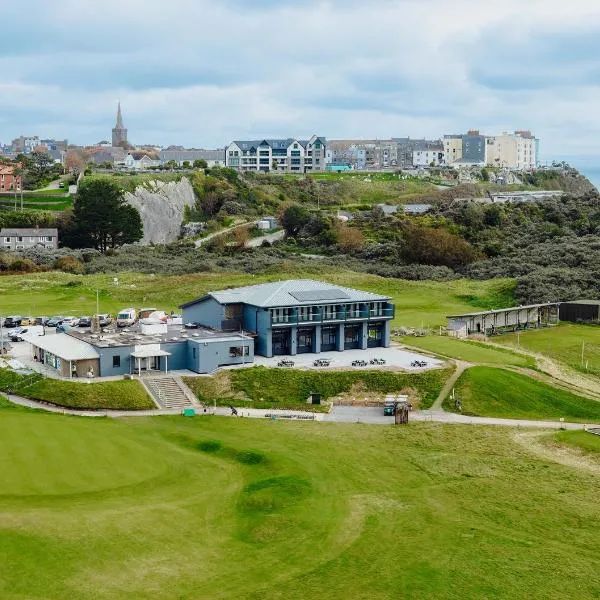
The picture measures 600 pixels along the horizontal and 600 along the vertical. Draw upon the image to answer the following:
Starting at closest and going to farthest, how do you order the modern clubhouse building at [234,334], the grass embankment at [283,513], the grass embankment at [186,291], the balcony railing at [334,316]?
1. the grass embankment at [283,513]
2. the modern clubhouse building at [234,334]
3. the balcony railing at [334,316]
4. the grass embankment at [186,291]

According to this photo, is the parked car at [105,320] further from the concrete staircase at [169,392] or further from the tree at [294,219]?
the tree at [294,219]

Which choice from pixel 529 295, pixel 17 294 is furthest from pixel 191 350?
pixel 529 295

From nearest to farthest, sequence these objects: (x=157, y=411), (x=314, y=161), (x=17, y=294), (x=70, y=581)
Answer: (x=70, y=581), (x=157, y=411), (x=17, y=294), (x=314, y=161)

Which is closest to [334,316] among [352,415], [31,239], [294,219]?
[352,415]

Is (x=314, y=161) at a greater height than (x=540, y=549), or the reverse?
(x=314, y=161)

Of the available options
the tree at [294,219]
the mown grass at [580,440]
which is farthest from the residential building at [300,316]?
the tree at [294,219]

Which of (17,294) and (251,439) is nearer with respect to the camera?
(251,439)

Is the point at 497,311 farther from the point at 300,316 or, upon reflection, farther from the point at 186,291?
the point at 186,291

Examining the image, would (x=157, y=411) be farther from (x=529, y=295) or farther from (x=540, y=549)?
(x=529, y=295)
